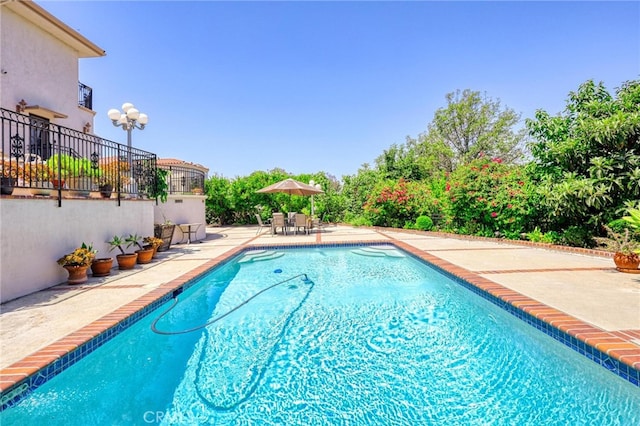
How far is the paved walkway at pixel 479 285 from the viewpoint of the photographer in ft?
9.63

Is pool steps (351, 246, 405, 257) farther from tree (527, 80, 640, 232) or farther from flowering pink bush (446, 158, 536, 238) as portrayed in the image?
tree (527, 80, 640, 232)

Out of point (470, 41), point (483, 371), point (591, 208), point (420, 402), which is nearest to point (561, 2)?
point (470, 41)

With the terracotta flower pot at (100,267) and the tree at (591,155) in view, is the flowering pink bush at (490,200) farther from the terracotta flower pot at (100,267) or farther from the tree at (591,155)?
the terracotta flower pot at (100,267)

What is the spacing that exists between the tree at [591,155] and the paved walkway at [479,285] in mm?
1486

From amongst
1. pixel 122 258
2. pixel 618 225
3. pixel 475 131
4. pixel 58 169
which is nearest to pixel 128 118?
pixel 58 169

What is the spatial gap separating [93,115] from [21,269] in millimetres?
12881

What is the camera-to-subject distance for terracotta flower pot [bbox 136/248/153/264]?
7.37 metres

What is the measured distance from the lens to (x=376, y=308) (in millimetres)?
5242

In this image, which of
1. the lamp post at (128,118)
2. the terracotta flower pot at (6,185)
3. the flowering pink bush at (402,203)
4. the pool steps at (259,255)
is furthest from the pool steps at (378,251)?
the terracotta flower pot at (6,185)

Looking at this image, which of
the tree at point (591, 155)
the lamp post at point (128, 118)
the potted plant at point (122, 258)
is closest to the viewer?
the potted plant at point (122, 258)

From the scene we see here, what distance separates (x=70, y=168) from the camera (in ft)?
20.1

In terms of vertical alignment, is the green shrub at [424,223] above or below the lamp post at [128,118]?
below

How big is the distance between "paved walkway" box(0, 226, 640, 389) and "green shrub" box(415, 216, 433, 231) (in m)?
6.86

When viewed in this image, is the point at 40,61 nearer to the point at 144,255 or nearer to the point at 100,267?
the point at 144,255
